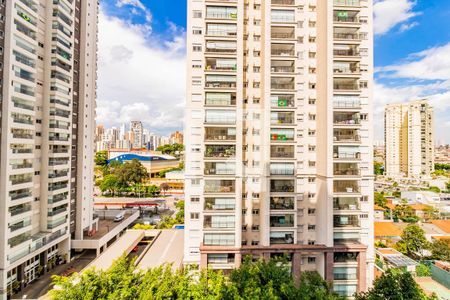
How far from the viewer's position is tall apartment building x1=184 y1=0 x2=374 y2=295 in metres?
19.2

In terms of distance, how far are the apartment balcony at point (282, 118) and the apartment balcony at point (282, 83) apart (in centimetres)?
210

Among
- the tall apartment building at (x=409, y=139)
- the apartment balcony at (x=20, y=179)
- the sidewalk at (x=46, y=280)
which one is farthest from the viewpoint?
the tall apartment building at (x=409, y=139)

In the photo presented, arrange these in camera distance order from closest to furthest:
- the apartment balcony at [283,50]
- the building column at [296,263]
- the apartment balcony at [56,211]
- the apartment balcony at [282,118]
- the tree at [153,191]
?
the building column at [296,263]
the apartment balcony at [282,118]
the apartment balcony at [283,50]
the apartment balcony at [56,211]
the tree at [153,191]

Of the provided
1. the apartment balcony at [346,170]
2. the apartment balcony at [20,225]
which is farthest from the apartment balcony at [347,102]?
the apartment balcony at [20,225]

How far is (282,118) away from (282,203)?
22.7 feet

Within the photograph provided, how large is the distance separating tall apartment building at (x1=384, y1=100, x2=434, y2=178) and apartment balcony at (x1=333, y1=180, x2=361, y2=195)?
82.5 m

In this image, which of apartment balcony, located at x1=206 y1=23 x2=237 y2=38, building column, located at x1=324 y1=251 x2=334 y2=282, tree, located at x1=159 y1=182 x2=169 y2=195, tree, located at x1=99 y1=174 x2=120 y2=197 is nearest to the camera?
building column, located at x1=324 y1=251 x2=334 y2=282

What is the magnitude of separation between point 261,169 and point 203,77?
8758 mm

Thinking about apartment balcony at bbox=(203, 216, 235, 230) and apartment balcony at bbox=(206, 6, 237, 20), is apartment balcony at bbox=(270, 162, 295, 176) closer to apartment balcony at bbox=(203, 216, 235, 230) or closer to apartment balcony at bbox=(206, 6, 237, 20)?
apartment balcony at bbox=(203, 216, 235, 230)

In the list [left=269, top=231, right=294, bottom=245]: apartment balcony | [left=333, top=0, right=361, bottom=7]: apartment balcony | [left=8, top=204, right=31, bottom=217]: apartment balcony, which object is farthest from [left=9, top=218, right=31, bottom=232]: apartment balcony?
[left=333, top=0, right=361, bottom=7]: apartment balcony

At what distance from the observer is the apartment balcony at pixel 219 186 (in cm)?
1936

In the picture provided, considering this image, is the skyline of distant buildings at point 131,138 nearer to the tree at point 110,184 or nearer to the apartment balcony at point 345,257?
the tree at point 110,184

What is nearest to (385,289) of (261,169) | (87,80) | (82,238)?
(261,169)

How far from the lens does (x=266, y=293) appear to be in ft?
35.9
